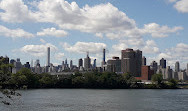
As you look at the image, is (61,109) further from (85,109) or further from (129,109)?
(129,109)

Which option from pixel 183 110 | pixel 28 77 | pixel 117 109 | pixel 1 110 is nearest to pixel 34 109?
pixel 1 110

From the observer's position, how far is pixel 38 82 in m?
196

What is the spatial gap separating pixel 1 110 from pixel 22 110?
5.01 metres

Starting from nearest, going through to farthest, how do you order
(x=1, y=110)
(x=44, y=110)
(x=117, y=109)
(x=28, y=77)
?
(x=1, y=110) < (x=44, y=110) < (x=117, y=109) < (x=28, y=77)

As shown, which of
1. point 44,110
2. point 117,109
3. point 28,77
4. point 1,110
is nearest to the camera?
point 1,110

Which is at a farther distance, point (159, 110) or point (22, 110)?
point (159, 110)

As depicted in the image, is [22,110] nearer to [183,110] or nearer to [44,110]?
[44,110]

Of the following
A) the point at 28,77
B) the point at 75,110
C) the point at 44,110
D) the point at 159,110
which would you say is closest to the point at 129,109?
the point at 159,110

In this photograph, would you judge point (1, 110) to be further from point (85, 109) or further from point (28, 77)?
point (28, 77)

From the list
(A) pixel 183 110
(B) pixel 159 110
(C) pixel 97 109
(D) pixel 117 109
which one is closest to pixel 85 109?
(C) pixel 97 109

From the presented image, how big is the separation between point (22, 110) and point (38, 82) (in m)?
134

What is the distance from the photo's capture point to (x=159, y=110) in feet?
238

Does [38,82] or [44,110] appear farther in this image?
[38,82]

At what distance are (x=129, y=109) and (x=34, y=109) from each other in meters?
26.2
